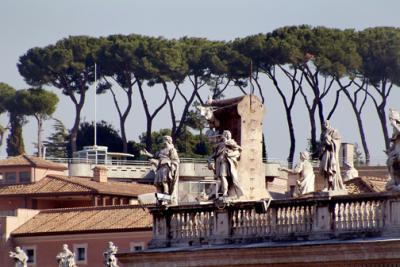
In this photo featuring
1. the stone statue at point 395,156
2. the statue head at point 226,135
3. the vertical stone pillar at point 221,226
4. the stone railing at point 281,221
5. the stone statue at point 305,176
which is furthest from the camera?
the stone statue at point 305,176

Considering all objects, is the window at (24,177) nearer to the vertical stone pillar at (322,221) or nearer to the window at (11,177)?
the window at (11,177)

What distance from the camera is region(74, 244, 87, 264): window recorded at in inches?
3529

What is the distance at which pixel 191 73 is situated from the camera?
449 ft

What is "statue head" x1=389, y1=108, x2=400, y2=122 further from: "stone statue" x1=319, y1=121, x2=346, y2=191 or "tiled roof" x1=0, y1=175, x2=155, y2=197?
"tiled roof" x1=0, y1=175, x2=155, y2=197

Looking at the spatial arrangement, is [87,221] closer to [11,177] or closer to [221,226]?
[11,177]

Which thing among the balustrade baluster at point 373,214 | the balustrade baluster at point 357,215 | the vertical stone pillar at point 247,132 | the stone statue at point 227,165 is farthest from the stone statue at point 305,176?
the balustrade baluster at point 373,214

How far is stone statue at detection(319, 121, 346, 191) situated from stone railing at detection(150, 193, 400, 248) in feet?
2.11

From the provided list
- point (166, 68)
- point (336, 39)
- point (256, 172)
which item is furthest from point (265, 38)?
point (256, 172)

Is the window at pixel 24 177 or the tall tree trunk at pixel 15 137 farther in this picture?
the tall tree trunk at pixel 15 137

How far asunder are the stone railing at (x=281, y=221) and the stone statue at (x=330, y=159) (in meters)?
0.64

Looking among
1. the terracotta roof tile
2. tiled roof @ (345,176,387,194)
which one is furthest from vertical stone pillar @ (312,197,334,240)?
the terracotta roof tile

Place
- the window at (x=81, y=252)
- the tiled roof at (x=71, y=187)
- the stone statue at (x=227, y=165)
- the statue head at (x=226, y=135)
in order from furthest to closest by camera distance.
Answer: the tiled roof at (x=71, y=187) → the window at (x=81, y=252) → the statue head at (x=226, y=135) → the stone statue at (x=227, y=165)

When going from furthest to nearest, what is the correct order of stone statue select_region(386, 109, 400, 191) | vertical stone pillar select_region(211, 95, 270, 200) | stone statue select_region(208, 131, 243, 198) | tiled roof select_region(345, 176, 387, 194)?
tiled roof select_region(345, 176, 387, 194)
vertical stone pillar select_region(211, 95, 270, 200)
stone statue select_region(208, 131, 243, 198)
stone statue select_region(386, 109, 400, 191)

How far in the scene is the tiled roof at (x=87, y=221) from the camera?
288ft
